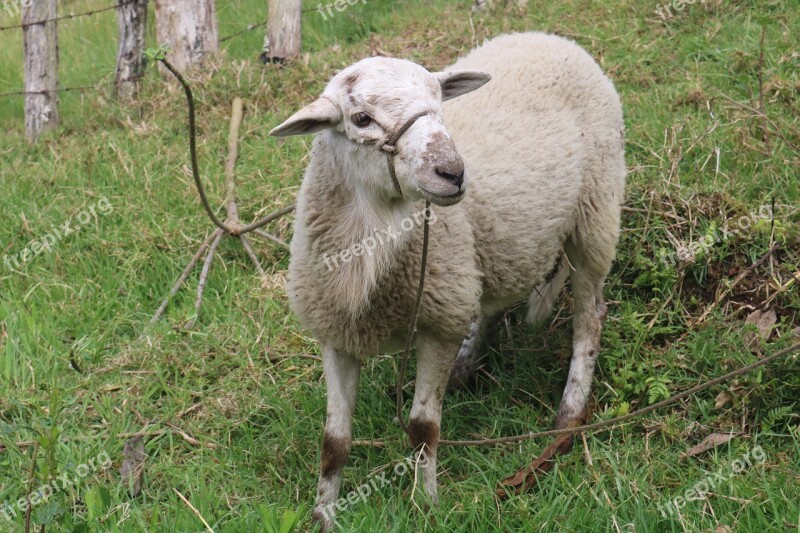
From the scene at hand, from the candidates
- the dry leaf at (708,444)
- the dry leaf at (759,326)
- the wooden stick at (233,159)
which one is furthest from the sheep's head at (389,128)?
the wooden stick at (233,159)

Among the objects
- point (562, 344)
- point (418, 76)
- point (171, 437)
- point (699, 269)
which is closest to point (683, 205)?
point (699, 269)

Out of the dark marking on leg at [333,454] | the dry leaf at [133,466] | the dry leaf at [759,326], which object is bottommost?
the dry leaf at [133,466]

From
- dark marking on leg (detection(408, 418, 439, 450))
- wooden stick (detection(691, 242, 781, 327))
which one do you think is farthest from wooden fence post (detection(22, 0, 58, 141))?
wooden stick (detection(691, 242, 781, 327))

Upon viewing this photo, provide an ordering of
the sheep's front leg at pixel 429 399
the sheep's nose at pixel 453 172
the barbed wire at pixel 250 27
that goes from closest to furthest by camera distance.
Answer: the sheep's nose at pixel 453 172, the sheep's front leg at pixel 429 399, the barbed wire at pixel 250 27

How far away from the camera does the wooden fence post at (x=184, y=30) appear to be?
7.00 metres

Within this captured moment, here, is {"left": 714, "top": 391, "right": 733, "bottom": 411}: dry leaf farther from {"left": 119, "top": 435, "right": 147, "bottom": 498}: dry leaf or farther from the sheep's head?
{"left": 119, "top": 435, "right": 147, "bottom": 498}: dry leaf

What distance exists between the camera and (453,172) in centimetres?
Result: 296

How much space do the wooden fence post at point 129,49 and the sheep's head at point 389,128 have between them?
4.23 metres

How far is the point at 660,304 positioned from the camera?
4.40m

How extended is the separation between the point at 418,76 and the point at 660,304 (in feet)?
6.03

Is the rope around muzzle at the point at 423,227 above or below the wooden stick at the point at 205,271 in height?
above

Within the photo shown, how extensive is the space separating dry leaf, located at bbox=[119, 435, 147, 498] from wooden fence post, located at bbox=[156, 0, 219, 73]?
12.3 feet

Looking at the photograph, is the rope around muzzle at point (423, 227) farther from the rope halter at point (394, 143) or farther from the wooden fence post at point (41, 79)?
the wooden fence post at point (41, 79)

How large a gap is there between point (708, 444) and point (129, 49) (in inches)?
209
